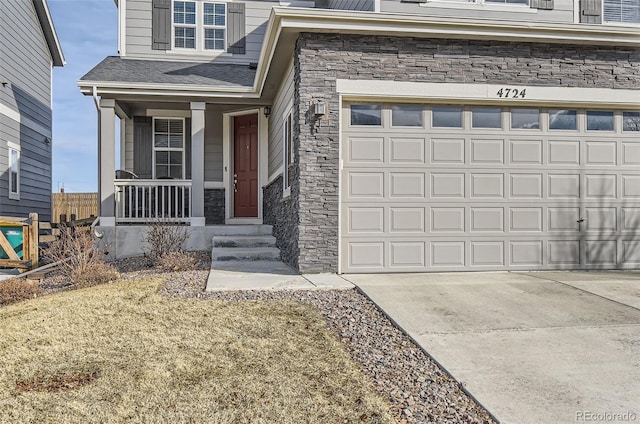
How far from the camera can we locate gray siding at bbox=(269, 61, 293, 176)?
7878 millimetres

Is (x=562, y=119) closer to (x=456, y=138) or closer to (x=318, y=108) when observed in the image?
(x=456, y=138)

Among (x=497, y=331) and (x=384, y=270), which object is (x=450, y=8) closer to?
(x=384, y=270)

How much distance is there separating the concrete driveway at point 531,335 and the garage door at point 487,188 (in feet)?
1.89

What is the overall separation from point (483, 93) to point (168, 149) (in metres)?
7.34

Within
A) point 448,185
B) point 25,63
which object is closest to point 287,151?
point 448,185

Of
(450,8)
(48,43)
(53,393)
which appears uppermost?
(48,43)

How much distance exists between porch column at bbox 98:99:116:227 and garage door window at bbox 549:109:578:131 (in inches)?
305

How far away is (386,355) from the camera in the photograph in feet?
12.4

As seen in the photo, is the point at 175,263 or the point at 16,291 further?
the point at 175,263

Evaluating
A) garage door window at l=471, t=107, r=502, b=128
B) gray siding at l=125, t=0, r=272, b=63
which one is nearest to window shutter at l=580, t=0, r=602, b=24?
garage door window at l=471, t=107, r=502, b=128

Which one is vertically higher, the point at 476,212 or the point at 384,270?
the point at 476,212

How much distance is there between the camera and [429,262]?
22.8ft

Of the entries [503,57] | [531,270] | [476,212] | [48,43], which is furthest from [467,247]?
[48,43]

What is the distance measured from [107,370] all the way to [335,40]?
5.07 m
